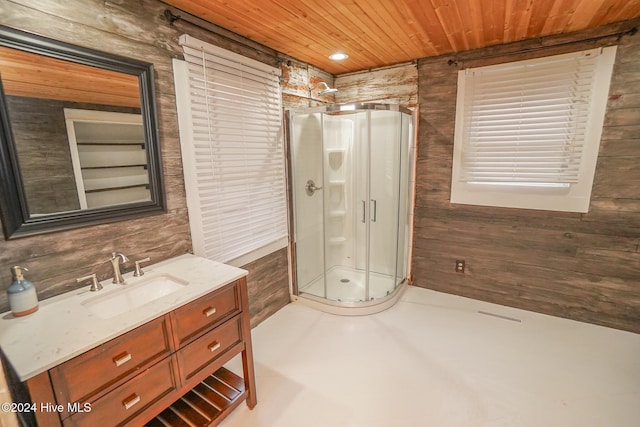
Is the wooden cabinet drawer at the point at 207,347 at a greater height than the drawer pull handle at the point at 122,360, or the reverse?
the drawer pull handle at the point at 122,360

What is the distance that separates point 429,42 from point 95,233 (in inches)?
107

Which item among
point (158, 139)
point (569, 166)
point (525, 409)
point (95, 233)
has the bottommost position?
point (525, 409)

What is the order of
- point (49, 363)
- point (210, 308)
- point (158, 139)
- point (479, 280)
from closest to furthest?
1. point (49, 363)
2. point (210, 308)
3. point (158, 139)
4. point (479, 280)

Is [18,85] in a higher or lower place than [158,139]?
higher

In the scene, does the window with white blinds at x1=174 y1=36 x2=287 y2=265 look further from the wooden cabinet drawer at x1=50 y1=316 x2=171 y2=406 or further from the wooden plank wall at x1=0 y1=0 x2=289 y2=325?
the wooden cabinet drawer at x1=50 y1=316 x2=171 y2=406

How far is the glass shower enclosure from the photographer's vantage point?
2842 millimetres

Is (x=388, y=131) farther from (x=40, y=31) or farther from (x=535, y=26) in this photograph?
(x=40, y=31)

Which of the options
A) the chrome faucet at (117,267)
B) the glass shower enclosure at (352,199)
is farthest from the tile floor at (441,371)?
the chrome faucet at (117,267)

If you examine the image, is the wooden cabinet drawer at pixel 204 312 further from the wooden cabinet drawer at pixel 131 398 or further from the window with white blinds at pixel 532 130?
the window with white blinds at pixel 532 130

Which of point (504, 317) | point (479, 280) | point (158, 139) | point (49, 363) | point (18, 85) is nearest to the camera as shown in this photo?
point (49, 363)

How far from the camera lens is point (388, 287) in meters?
3.09

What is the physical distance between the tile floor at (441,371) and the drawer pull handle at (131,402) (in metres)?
0.67

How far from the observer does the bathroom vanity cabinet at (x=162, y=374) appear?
1044 mm

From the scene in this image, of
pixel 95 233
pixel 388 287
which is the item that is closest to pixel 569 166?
pixel 388 287
